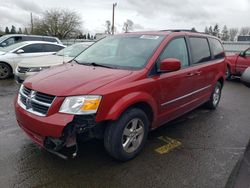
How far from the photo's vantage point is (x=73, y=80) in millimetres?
3021

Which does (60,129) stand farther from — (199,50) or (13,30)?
(13,30)

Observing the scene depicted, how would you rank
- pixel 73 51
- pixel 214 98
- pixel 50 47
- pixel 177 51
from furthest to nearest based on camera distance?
pixel 50 47, pixel 73 51, pixel 214 98, pixel 177 51

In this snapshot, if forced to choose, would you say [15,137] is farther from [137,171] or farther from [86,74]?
[137,171]

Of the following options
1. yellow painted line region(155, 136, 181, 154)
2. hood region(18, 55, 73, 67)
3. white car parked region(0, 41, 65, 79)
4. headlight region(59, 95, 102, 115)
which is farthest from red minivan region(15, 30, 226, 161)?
white car parked region(0, 41, 65, 79)

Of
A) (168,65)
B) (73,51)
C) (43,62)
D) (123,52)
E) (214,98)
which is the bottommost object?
(214,98)

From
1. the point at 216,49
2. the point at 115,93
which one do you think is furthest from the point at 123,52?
the point at 216,49

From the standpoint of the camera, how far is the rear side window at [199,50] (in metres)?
4.47

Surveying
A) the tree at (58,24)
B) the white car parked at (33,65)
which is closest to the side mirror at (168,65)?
the white car parked at (33,65)

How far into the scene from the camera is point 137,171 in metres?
3.04

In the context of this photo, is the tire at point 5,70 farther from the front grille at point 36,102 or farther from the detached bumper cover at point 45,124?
the detached bumper cover at point 45,124

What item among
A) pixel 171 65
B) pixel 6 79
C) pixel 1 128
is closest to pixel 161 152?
pixel 171 65

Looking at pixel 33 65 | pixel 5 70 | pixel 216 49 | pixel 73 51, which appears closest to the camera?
pixel 216 49

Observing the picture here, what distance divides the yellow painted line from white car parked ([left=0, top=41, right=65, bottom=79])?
6852 millimetres

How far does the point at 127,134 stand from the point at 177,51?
5.72 feet
